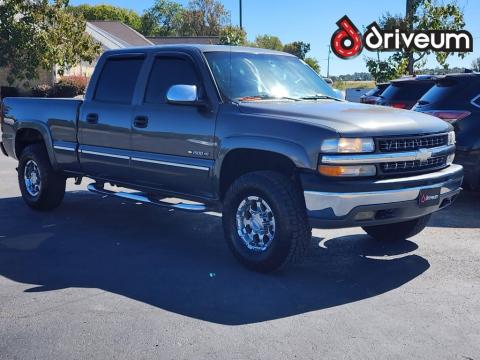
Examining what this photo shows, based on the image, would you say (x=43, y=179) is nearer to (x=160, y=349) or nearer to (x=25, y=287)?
(x=25, y=287)

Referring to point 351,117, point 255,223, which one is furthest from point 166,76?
point 351,117

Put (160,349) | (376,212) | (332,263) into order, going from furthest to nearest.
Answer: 1. (332,263)
2. (376,212)
3. (160,349)

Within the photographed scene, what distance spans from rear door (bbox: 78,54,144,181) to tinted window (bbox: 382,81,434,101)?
18.2ft

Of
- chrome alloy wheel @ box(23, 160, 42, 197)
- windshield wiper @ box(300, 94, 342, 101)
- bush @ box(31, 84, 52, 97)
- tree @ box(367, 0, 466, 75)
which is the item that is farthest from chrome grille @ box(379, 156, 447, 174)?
bush @ box(31, 84, 52, 97)

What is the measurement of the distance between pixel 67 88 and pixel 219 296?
98.0 feet

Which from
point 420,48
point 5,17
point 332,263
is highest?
point 5,17

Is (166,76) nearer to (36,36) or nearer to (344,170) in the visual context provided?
(344,170)

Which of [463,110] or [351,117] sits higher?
[351,117]

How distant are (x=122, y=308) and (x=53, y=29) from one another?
2878cm

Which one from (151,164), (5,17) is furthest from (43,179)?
(5,17)

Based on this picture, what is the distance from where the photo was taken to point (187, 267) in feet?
18.0

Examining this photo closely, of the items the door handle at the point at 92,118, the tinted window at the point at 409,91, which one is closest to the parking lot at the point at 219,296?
the door handle at the point at 92,118

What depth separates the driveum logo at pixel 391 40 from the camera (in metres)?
20.9

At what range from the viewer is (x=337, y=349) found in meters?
3.79
